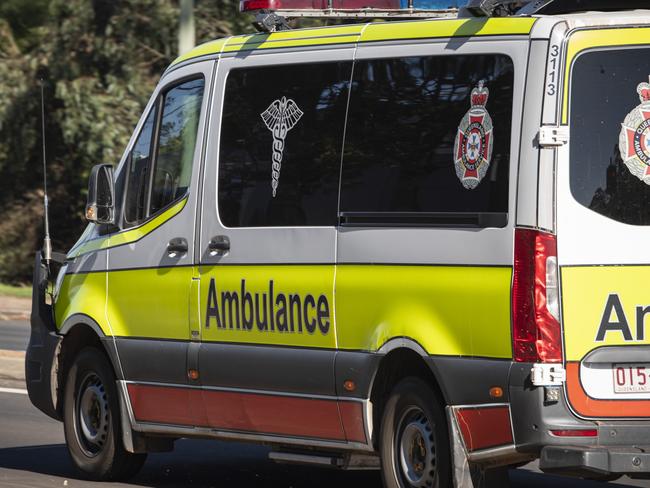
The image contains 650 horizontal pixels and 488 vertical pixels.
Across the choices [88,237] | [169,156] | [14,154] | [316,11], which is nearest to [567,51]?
[316,11]

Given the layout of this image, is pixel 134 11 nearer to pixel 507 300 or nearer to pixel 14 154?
pixel 14 154

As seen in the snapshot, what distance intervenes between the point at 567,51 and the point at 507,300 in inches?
43.2

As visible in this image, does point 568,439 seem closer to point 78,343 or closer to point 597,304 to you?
point 597,304

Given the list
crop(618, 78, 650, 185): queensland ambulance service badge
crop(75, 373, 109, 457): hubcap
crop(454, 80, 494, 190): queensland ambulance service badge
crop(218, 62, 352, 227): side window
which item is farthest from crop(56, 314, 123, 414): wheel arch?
crop(618, 78, 650, 185): queensland ambulance service badge

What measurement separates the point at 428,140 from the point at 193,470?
3211mm

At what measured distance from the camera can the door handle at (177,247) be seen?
8594 mm

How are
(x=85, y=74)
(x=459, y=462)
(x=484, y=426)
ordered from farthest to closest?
1. (x=85, y=74)
2. (x=459, y=462)
3. (x=484, y=426)

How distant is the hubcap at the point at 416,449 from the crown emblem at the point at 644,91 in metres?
1.76

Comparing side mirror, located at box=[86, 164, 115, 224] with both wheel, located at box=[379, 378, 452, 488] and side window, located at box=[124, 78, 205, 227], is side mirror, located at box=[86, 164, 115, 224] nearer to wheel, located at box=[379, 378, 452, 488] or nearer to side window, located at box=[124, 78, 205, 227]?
side window, located at box=[124, 78, 205, 227]

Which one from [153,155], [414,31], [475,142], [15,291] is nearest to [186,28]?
[15,291]

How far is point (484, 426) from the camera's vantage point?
273 inches

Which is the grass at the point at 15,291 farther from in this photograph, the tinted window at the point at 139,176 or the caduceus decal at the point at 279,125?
the caduceus decal at the point at 279,125

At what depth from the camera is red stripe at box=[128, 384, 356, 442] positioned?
25.4 feet

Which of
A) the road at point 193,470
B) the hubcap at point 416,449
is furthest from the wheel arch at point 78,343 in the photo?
the hubcap at point 416,449
